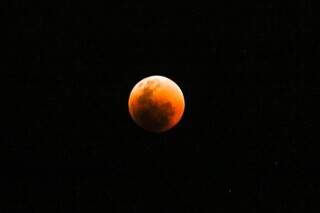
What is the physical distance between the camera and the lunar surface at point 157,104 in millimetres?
4883

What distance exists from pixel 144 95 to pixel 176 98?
341 mm

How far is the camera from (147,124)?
4949 mm

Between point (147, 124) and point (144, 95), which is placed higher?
point (144, 95)

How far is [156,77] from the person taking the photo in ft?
16.6

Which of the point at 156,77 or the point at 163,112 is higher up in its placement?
the point at 156,77

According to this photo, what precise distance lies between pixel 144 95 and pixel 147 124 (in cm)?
31

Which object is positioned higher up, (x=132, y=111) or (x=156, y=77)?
(x=156, y=77)

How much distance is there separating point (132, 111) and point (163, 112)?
0.38 m

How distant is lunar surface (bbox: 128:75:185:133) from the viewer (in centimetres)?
488

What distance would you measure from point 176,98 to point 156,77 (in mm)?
324

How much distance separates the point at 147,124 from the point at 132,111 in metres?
0.25

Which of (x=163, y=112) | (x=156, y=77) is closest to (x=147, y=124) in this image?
(x=163, y=112)

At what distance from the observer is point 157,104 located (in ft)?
16.0

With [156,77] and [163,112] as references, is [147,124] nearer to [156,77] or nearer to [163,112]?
[163,112]
